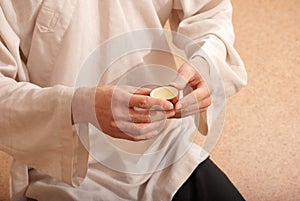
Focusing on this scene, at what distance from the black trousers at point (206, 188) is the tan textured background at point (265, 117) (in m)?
0.65

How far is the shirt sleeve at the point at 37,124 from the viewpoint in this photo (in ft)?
2.86

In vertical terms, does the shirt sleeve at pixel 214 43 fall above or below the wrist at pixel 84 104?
below

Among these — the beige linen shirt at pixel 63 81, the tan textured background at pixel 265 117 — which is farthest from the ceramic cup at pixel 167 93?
the tan textured background at pixel 265 117

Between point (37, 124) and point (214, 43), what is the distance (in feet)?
1.26

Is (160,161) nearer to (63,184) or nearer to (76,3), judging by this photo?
(63,184)

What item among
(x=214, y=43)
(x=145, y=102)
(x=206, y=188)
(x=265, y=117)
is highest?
(x=145, y=102)

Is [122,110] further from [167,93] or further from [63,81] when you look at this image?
[63,81]

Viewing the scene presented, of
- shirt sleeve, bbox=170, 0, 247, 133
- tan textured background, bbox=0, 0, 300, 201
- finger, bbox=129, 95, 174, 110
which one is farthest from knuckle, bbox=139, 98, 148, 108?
tan textured background, bbox=0, 0, 300, 201

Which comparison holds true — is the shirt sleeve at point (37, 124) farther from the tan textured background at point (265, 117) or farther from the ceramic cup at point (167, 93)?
the tan textured background at point (265, 117)

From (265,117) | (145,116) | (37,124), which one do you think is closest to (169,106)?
(145,116)

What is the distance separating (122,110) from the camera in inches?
32.3

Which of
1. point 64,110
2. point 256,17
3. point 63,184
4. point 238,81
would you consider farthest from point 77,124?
point 256,17

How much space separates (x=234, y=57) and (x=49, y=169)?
17.3 inches

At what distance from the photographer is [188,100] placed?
0.90 meters
